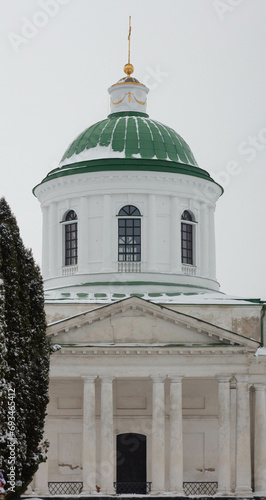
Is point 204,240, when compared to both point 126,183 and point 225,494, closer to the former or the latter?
point 126,183

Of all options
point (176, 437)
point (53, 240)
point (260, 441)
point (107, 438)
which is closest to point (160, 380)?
point (176, 437)

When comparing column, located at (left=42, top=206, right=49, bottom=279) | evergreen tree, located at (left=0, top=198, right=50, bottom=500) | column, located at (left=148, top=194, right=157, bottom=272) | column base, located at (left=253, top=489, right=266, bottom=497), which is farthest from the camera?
column, located at (left=42, top=206, right=49, bottom=279)

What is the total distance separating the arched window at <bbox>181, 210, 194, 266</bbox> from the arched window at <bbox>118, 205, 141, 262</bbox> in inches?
76.1

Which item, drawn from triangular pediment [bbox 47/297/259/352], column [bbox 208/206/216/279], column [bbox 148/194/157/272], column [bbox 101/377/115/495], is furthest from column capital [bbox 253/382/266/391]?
column [bbox 208/206/216/279]

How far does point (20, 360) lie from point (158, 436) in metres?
9.16

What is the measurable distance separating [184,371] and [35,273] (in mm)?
8418

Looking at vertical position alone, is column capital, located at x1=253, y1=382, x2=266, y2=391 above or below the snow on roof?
below

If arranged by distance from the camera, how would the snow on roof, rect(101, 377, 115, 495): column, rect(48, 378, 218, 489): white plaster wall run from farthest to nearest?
1. the snow on roof
2. rect(48, 378, 218, 489): white plaster wall
3. rect(101, 377, 115, 495): column

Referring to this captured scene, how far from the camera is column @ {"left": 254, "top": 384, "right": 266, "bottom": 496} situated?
1398 inches

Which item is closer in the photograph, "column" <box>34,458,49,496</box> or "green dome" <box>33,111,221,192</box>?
"column" <box>34,458,49,496</box>

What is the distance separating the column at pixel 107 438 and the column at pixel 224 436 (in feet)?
11.9

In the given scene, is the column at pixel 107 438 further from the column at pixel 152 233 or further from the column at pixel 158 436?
the column at pixel 152 233

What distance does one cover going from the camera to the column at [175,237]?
1599 inches

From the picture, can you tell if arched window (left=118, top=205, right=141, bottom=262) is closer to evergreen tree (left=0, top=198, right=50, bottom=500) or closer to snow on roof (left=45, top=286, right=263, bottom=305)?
snow on roof (left=45, top=286, right=263, bottom=305)
